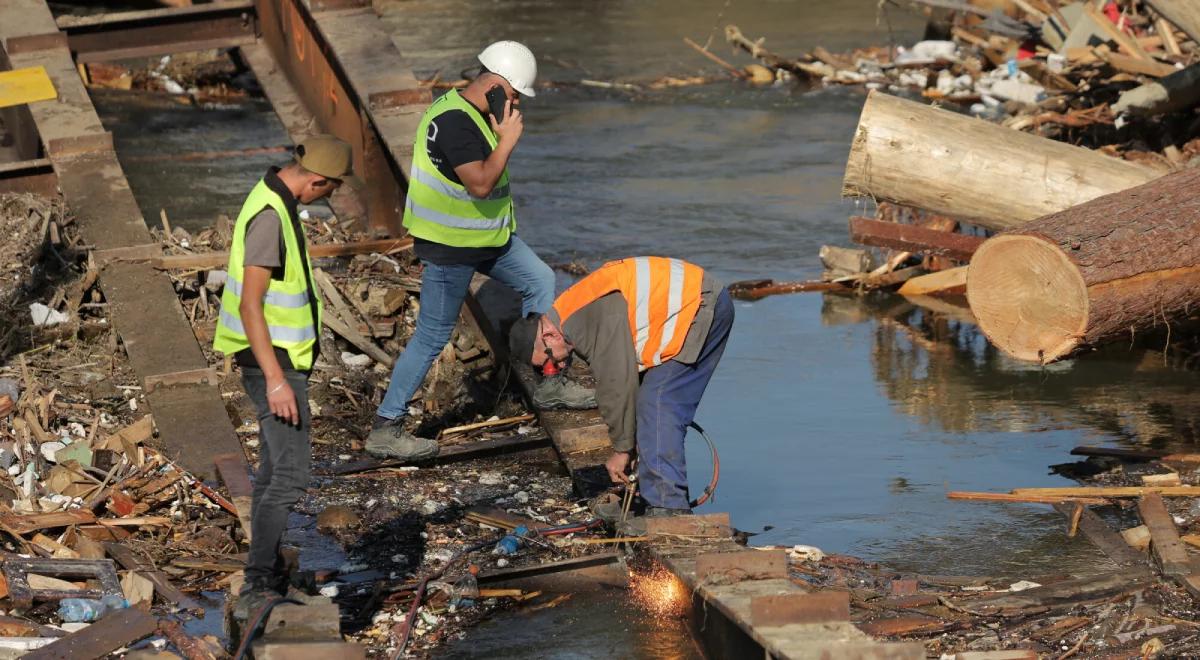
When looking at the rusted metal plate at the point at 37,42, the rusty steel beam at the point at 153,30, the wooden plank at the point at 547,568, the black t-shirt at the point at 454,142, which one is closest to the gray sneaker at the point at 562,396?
the black t-shirt at the point at 454,142

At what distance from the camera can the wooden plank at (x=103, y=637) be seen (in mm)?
5477

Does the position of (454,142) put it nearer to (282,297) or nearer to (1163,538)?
(282,297)

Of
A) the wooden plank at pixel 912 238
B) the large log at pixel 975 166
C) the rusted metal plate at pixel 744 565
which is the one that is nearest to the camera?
the rusted metal plate at pixel 744 565

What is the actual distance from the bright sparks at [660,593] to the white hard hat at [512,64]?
2.21 meters

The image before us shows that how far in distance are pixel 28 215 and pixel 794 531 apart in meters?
5.48

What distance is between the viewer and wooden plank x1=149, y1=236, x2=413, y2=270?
901 centimetres

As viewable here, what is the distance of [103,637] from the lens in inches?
221

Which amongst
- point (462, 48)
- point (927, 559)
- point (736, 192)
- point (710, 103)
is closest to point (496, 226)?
point (927, 559)

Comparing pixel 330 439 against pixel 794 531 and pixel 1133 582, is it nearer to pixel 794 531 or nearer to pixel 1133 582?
pixel 794 531

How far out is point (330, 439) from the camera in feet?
26.1

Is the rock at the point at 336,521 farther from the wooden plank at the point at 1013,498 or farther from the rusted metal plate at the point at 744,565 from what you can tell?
the wooden plank at the point at 1013,498

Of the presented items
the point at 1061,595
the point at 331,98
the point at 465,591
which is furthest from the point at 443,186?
the point at 331,98

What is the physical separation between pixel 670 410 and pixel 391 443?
174 cm

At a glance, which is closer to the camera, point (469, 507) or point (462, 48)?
point (469, 507)
